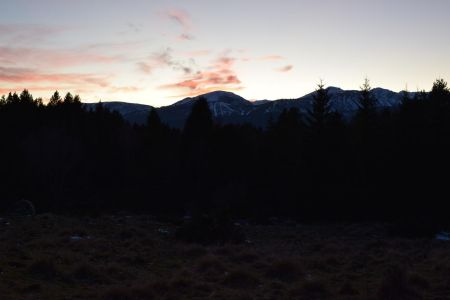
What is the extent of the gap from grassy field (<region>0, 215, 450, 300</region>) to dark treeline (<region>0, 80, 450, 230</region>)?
811cm

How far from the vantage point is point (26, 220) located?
28312 millimetres

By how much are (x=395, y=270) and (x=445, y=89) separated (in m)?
29.4

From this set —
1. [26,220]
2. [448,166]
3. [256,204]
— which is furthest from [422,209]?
[26,220]

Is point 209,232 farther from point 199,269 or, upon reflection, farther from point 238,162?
point 238,162

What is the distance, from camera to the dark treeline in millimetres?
36219

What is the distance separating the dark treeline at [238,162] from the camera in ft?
119

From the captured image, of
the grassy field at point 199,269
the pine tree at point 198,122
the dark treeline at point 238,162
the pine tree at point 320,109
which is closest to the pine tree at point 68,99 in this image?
the dark treeline at point 238,162

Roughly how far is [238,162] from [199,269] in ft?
108

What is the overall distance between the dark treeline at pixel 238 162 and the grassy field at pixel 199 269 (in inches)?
319

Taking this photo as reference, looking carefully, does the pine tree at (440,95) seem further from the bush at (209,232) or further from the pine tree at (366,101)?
the bush at (209,232)

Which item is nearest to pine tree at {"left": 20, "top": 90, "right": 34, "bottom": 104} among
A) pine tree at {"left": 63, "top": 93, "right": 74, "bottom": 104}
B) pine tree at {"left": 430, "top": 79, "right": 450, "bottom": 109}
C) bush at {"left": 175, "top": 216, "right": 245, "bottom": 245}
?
pine tree at {"left": 63, "top": 93, "right": 74, "bottom": 104}

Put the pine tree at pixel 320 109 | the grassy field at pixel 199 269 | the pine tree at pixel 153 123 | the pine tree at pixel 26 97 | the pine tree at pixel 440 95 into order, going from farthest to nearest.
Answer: the pine tree at pixel 153 123, the pine tree at pixel 26 97, the pine tree at pixel 320 109, the pine tree at pixel 440 95, the grassy field at pixel 199 269

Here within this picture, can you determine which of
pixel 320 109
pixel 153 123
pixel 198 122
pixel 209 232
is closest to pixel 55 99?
pixel 153 123

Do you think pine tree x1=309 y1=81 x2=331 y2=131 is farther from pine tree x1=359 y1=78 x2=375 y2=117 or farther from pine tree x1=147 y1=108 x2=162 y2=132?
pine tree x1=147 y1=108 x2=162 y2=132
